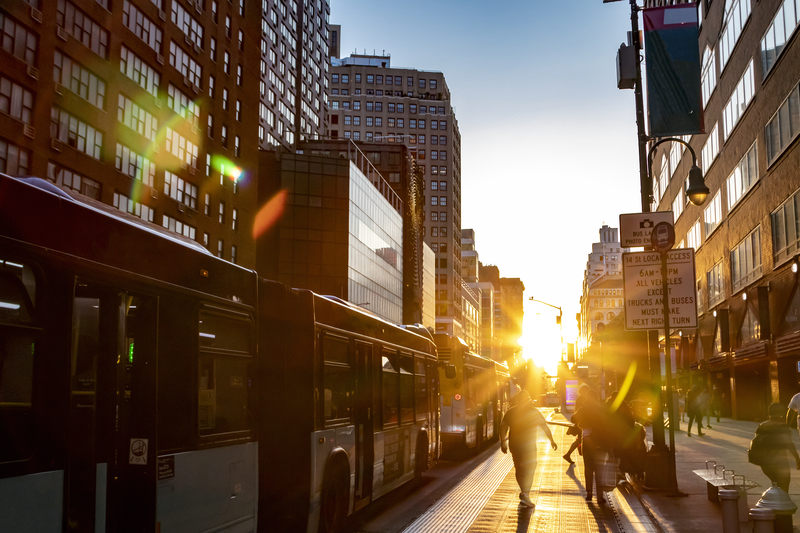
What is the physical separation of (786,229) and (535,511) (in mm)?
20516

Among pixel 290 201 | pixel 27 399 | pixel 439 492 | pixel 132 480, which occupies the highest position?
pixel 290 201

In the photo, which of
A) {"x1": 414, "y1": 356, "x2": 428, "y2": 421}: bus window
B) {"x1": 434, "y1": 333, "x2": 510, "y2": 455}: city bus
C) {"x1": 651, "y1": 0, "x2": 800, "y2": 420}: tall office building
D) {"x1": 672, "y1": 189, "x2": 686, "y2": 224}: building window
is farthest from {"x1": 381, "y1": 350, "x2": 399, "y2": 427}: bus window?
{"x1": 672, "y1": 189, "x2": 686, "y2": 224}: building window

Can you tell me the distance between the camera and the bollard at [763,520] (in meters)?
7.17

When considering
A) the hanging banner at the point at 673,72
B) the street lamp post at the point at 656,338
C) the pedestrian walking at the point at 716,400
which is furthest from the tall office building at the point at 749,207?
the hanging banner at the point at 673,72

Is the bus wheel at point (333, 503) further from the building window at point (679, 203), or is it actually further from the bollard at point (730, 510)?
the building window at point (679, 203)

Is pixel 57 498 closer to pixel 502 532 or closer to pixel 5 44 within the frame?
pixel 502 532

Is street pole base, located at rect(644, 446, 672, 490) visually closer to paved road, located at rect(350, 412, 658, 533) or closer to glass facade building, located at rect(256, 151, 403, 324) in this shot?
paved road, located at rect(350, 412, 658, 533)

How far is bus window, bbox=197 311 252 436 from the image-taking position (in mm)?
6551

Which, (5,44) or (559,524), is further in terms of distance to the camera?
(5,44)

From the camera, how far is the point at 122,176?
42469mm

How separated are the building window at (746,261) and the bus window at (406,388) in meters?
22.6

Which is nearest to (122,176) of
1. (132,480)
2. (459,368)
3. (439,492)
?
(459,368)

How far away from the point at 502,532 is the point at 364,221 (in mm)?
67278

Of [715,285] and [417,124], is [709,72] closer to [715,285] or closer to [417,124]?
[715,285]
